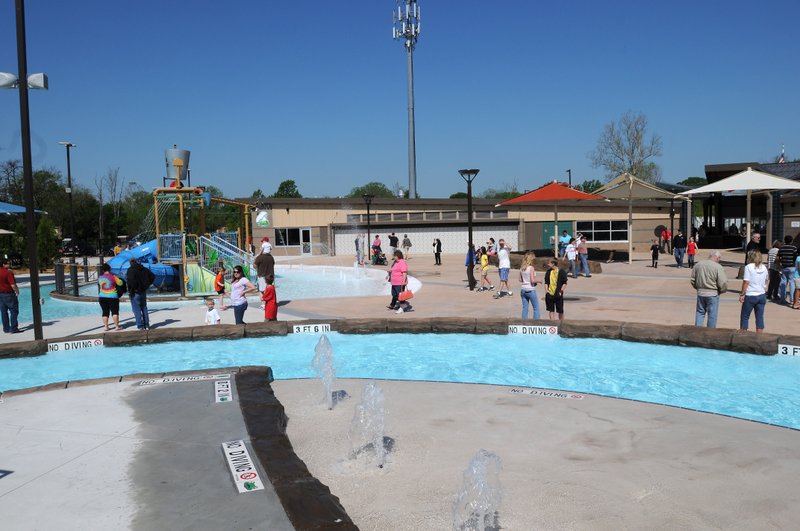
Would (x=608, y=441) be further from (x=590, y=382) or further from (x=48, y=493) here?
(x=48, y=493)

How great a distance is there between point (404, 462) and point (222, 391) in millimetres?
3255

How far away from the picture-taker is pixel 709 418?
7230mm

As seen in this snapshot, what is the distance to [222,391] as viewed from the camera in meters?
8.12

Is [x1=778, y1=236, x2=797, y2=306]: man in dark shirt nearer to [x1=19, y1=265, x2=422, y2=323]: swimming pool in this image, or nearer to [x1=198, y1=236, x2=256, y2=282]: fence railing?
[x1=19, y1=265, x2=422, y2=323]: swimming pool

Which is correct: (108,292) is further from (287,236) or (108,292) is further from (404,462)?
(287,236)

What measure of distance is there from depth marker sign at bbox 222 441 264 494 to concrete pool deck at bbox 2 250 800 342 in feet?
28.5

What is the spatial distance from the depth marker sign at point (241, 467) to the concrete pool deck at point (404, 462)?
0.24ft

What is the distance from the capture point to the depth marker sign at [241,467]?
511 centimetres

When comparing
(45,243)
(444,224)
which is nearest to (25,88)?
(45,243)

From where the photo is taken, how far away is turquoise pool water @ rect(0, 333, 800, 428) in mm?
9000

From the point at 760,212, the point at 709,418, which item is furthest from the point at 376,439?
the point at 760,212

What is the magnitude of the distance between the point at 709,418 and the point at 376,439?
399 cm

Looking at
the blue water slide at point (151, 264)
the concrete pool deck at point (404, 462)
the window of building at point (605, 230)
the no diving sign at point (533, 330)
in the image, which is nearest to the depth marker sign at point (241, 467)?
the concrete pool deck at point (404, 462)

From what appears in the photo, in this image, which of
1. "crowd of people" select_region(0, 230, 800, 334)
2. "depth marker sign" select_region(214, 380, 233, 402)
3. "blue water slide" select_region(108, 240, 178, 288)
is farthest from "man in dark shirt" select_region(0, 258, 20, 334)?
"depth marker sign" select_region(214, 380, 233, 402)
